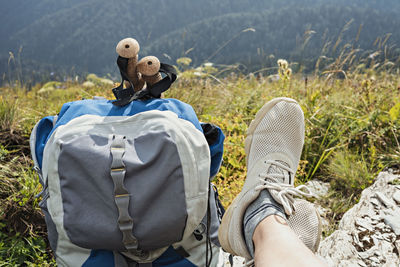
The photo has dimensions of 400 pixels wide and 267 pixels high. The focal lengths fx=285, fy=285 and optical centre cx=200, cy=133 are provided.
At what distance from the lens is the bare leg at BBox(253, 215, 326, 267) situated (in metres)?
0.93

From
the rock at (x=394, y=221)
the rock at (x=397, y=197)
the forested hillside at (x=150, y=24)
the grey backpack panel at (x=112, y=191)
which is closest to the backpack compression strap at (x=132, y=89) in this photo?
the grey backpack panel at (x=112, y=191)

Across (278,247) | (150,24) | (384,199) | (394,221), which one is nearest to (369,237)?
(394,221)

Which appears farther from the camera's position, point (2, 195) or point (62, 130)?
point (2, 195)

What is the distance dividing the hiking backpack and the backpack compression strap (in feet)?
0.46

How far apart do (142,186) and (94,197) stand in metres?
0.18

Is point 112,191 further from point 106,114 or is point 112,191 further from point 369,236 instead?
point 369,236

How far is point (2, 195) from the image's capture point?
1.79 meters

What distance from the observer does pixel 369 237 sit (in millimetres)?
1434

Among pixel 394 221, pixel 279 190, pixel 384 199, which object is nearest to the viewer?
pixel 279 190

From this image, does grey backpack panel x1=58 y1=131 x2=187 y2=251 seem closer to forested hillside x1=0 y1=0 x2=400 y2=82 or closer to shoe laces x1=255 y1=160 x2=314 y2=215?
shoe laces x1=255 y1=160 x2=314 y2=215

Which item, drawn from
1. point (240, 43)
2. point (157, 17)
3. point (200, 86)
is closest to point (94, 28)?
point (157, 17)

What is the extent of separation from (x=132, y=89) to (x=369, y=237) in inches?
54.6

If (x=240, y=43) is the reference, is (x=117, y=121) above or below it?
above

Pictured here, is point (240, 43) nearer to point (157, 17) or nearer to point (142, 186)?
point (157, 17)
